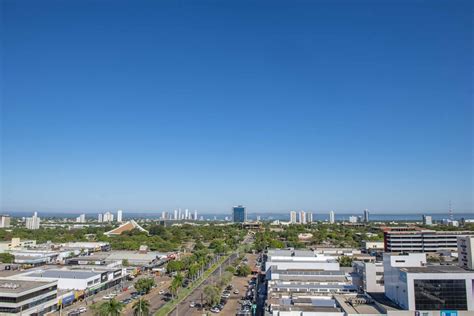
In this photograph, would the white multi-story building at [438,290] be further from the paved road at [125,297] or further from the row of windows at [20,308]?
the row of windows at [20,308]

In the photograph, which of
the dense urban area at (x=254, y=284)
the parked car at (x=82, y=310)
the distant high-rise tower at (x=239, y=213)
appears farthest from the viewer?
the distant high-rise tower at (x=239, y=213)

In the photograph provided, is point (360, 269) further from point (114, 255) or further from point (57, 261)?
point (57, 261)

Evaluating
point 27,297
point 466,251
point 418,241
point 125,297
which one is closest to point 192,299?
point 125,297

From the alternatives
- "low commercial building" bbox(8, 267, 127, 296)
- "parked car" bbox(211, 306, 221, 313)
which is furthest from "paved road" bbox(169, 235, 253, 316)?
"low commercial building" bbox(8, 267, 127, 296)

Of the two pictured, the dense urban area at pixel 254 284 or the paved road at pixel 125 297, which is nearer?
the dense urban area at pixel 254 284

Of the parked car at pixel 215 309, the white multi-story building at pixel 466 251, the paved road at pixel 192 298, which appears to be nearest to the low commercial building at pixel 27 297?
the paved road at pixel 192 298

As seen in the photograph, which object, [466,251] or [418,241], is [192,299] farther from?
[418,241]
